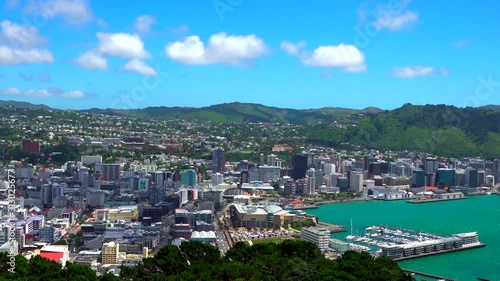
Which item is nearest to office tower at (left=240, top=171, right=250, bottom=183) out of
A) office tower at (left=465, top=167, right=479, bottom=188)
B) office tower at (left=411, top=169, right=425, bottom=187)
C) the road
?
the road

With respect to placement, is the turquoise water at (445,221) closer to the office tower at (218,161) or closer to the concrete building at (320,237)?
the concrete building at (320,237)

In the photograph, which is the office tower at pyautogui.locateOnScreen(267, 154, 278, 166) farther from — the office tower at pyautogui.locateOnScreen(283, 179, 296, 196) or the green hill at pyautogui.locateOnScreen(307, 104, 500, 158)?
the green hill at pyautogui.locateOnScreen(307, 104, 500, 158)

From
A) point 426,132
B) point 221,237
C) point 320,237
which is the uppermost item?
point 426,132

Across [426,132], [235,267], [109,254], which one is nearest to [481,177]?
[426,132]

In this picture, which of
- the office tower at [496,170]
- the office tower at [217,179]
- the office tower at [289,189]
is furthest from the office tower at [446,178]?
the office tower at [217,179]

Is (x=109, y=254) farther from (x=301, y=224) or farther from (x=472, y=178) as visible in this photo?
(x=472, y=178)

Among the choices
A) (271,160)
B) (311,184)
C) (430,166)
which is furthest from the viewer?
(430,166)

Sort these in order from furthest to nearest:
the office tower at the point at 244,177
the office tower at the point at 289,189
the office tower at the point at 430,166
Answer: the office tower at the point at 430,166 < the office tower at the point at 244,177 < the office tower at the point at 289,189
